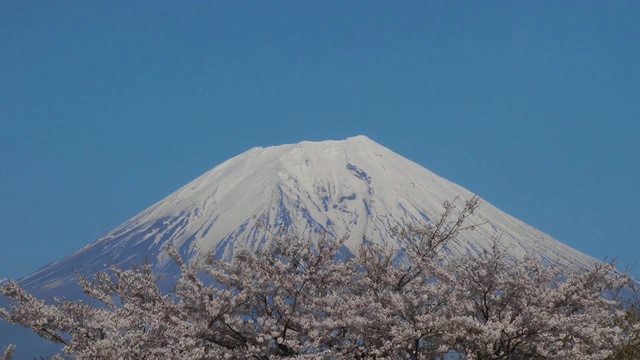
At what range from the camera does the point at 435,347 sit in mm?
9469

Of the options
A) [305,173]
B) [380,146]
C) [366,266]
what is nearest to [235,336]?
[366,266]

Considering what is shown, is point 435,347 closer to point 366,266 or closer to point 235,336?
point 366,266

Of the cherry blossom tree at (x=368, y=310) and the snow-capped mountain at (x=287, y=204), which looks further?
the snow-capped mountain at (x=287, y=204)

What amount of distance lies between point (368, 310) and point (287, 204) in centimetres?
13471

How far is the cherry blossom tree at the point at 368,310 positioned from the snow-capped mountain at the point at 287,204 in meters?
110

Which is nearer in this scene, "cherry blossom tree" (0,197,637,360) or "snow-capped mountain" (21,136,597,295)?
"cherry blossom tree" (0,197,637,360)

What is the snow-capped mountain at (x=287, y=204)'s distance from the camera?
13212 centimetres

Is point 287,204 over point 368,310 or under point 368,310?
over

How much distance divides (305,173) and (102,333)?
150 metres

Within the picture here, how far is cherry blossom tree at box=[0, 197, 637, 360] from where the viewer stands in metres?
8.88

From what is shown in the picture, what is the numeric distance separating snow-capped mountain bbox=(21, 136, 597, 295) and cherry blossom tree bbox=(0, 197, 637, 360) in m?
110

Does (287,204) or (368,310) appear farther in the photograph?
(287,204)

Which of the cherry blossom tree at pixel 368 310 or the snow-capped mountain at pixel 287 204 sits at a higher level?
the snow-capped mountain at pixel 287 204

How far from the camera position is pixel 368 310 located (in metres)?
8.95
